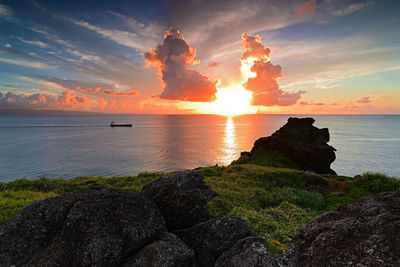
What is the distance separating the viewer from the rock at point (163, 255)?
744 centimetres

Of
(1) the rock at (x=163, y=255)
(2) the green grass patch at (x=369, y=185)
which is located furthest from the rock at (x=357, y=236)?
(2) the green grass patch at (x=369, y=185)

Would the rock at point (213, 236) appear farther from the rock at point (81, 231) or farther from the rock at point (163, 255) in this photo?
the rock at point (81, 231)

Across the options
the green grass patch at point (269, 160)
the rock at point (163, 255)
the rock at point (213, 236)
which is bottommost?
the green grass patch at point (269, 160)

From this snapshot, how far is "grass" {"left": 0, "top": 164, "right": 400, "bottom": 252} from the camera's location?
608 inches

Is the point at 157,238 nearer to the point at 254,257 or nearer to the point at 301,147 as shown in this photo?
the point at 254,257

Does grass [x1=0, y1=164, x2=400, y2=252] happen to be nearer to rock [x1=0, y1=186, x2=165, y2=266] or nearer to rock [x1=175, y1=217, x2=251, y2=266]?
rock [x1=175, y1=217, x2=251, y2=266]

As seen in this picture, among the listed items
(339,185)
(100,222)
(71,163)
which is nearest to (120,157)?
(71,163)

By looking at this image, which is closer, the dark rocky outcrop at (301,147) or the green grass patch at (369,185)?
the green grass patch at (369,185)

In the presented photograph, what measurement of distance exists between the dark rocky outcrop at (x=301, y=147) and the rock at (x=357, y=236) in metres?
35.9

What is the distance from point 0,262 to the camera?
7418 mm

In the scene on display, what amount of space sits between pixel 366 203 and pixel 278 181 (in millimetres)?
20353

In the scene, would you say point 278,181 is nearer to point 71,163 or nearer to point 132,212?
point 132,212

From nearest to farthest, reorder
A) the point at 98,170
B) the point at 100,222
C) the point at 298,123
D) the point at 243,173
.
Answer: the point at 100,222 < the point at 243,173 < the point at 298,123 < the point at 98,170

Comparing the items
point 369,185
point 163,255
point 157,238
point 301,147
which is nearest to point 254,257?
point 163,255
